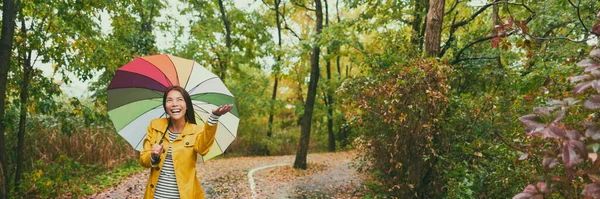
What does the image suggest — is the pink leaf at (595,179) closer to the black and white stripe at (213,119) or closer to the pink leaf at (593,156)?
the pink leaf at (593,156)

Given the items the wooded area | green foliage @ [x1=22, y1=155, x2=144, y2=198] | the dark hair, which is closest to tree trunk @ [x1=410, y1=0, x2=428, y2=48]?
the wooded area

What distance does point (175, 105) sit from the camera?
340cm

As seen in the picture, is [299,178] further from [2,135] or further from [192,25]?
[192,25]

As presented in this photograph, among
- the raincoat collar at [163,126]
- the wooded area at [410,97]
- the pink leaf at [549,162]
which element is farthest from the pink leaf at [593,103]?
the raincoat collar at [163,126]

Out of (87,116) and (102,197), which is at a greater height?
(87,116)

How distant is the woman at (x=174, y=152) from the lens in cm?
315

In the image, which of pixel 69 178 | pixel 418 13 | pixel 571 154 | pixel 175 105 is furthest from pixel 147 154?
pixel 418 13

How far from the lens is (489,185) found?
5047mm

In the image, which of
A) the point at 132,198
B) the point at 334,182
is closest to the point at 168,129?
the point at 132,198

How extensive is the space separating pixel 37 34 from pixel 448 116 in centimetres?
650

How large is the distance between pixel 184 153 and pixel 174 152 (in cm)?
8

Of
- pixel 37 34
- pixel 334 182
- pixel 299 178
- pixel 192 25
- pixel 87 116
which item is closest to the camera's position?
pixel 37 34

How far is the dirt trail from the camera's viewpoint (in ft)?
29.1

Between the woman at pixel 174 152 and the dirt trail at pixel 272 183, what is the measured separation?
5.67 metres
